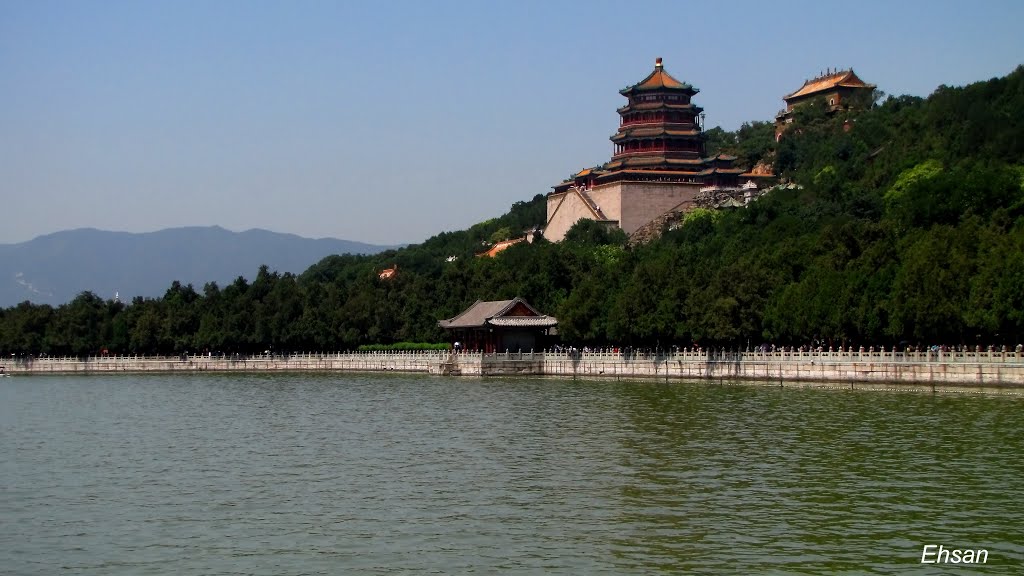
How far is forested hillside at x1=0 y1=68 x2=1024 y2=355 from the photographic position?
48344 mm

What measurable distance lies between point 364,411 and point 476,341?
28.5 metres

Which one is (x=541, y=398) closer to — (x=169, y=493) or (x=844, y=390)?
(x=844, y=390)

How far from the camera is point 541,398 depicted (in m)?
47.8

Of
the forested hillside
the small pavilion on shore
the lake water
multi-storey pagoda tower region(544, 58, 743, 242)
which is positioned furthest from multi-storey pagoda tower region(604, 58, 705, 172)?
the lake water

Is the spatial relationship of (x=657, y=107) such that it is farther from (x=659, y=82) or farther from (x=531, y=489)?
(x=531, y=489)

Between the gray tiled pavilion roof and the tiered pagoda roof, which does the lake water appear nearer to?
the gray tiled pavilion roof

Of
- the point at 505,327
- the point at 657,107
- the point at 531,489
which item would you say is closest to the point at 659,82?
the point at 657,107

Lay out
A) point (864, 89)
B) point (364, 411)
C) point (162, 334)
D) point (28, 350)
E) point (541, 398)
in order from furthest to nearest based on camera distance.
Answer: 1. point (864, 89)
2. point (28, 350)
3. point (162, 334)
4. point (541, 398)
5. point (364, 411)

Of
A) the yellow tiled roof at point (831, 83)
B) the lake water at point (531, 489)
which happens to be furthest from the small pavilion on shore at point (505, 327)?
the yellow tiled roof at point (831, 83)

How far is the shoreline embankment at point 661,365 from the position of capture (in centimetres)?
4241

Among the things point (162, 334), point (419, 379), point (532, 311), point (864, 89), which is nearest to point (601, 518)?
point (419, 379)

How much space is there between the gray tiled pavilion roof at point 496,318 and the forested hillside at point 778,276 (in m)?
1.47

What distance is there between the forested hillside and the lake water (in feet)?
24.7

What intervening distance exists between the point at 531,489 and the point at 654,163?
7686 cm
